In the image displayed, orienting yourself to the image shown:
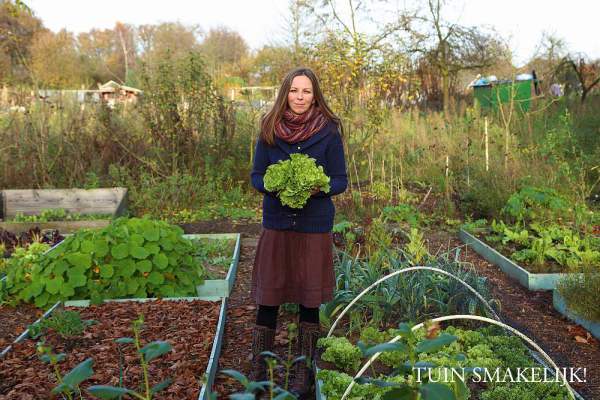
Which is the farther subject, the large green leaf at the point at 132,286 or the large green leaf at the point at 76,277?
the large green leaf at the point at 132,286

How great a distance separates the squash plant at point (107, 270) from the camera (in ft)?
14.6

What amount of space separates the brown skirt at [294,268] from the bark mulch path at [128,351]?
63 centimetres

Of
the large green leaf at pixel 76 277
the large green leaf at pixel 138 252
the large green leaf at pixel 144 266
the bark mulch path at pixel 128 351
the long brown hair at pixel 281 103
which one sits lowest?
the bark mulch path at pixel 128 351

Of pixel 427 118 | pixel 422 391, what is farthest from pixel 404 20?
pixel 422 391

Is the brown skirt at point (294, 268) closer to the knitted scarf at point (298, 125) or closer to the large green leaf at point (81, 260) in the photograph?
the knitted scarf at point (298, 125)

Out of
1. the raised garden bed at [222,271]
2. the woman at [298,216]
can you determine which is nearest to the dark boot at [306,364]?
the woman at [298,216]

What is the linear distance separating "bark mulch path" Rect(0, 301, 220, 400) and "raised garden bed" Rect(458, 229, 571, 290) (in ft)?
9.54

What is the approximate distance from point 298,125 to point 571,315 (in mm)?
2881

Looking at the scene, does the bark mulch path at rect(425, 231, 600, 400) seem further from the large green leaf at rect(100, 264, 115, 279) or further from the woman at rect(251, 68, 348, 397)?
the large green leaf at rect(100, 264, 115, 279)

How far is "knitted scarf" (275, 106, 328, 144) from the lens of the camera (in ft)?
10.2

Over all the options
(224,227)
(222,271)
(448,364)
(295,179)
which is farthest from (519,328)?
(224,227)

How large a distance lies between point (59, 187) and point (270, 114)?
643cm

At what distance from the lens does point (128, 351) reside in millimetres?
3506

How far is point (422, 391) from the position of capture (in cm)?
151
